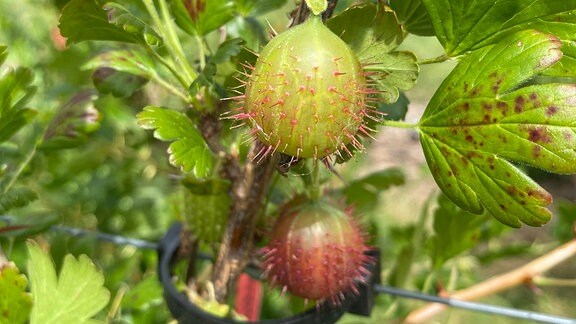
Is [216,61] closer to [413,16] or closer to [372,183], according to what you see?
[413,16]

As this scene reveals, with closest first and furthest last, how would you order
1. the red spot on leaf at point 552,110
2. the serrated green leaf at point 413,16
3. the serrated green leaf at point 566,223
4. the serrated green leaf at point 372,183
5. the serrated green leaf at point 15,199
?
the red spot on leaf at point 552,110 → the serrated green leaf at point 413,16 → the serrated green leaf at point 15,199 → the serrated green leaf at point 372,183 → the serrated green leaf at point 566,223

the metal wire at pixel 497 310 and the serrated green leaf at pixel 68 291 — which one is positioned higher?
the serrated green leaf at pixel 68 291

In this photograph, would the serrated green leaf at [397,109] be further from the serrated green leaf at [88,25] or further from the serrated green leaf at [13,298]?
the serrated green leaf at [13,298]

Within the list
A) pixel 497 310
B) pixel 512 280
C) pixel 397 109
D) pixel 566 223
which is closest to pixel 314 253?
pixel 397 109

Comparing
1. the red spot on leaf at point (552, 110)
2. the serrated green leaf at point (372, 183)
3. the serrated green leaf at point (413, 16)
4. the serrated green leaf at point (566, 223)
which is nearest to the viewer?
the red spot on leaf at point (552, 110)

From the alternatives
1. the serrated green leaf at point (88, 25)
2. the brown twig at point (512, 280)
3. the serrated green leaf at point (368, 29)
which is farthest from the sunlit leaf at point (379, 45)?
the brown twig at point (512, 280)
